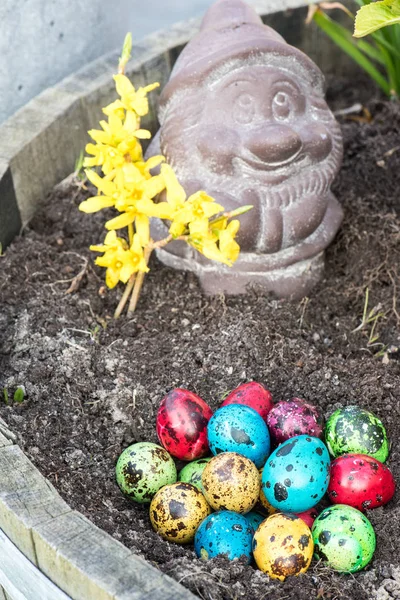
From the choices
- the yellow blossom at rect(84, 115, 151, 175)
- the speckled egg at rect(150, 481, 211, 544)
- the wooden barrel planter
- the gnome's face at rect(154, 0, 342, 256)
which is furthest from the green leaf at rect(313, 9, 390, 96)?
the speckled egg at rect(150, 481, 211, 544)

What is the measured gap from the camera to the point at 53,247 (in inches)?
114

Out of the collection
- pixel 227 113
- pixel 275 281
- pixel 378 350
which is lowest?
pixel 378 350

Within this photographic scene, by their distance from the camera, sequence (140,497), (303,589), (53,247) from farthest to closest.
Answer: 1. (53,247)
2. (140,497)
3. (303,589)

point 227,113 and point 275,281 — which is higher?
point 227,113

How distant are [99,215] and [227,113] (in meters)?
0.80

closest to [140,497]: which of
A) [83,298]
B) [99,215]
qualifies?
[83,298]

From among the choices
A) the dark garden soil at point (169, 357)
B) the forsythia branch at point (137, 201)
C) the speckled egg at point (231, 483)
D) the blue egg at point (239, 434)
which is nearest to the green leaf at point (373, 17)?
the forsythia branch at point (137, 201)

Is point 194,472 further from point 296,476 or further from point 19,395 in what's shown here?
point 19,395

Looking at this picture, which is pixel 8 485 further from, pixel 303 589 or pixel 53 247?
pixel 53 247

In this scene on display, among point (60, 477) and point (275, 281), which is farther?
point (275, 281)

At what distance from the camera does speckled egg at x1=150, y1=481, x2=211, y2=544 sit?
187 cm

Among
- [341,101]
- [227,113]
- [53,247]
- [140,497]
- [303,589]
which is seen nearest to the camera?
[303,589]

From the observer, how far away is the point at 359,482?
6.30 ft

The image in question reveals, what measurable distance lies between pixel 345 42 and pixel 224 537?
2.42 metres
